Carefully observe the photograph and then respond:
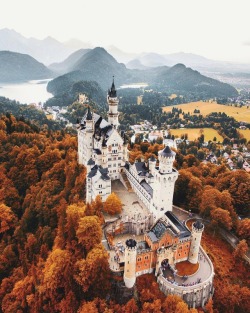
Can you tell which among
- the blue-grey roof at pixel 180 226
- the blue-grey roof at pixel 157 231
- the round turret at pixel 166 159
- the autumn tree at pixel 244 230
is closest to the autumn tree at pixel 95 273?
the blue-grey roof at pixel 157 231

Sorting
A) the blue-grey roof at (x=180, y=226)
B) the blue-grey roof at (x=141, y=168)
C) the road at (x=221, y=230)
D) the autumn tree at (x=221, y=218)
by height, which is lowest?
the road at (x=221, y=230)

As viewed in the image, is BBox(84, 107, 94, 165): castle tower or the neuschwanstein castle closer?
the neuschwanstein castle

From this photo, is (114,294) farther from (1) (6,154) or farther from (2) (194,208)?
(1) (6,154)

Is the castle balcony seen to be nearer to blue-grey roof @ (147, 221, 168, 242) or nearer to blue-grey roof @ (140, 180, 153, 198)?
blue-grey roof @ (147, 221, 168, 242)

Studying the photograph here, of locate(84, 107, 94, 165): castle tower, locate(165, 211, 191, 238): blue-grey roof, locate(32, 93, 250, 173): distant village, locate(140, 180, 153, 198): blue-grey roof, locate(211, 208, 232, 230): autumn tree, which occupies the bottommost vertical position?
locate(32, 93, 250, 173): distant village

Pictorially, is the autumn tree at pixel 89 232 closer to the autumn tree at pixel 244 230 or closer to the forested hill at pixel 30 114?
the autumn tree at pixel 244 230

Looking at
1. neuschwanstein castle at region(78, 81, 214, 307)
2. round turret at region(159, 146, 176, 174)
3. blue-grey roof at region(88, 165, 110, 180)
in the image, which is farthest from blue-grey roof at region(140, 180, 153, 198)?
round turret at region(159, 146, 176, 174)
